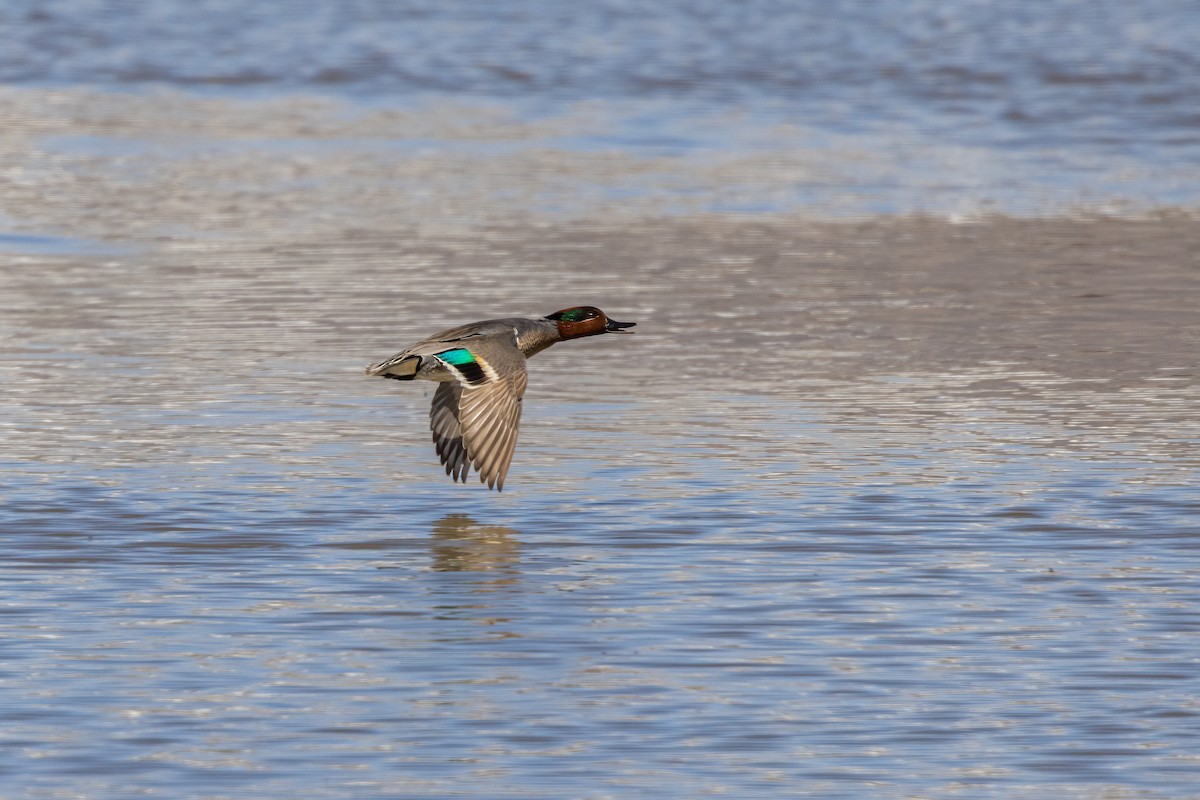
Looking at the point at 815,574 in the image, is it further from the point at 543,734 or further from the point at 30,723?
the point at 30,723

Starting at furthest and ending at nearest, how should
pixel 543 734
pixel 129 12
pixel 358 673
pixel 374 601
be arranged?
1. pixel 129 12
2. pixel 374 601
3. pixel 358 673
4. pixel 543 734

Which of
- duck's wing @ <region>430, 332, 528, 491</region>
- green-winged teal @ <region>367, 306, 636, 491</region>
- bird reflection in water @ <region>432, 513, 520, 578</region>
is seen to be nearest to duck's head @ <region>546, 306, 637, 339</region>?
green-winged teal @ <region>367, 306, 636, 491</region>

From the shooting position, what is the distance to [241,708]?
7027mm

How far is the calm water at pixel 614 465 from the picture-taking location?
6.86 metres

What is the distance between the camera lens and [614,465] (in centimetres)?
1044

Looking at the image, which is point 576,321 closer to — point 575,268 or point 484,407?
point 484,407

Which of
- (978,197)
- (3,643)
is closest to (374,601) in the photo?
(3,643)

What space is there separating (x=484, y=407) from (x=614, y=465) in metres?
0.92

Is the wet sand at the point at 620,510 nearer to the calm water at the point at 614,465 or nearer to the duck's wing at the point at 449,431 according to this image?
the calm water at the point at 614,465

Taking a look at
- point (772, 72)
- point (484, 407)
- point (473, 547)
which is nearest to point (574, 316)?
A: point (484, 407)

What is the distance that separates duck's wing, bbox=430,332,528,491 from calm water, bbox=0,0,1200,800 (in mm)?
202

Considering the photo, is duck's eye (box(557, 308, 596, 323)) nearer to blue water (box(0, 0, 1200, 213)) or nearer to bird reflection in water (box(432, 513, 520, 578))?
bird reflection in water (box(432, 513, 520, 578))

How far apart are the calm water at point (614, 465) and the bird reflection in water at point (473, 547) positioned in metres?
0.03

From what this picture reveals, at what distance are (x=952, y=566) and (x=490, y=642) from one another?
6.11 feet
